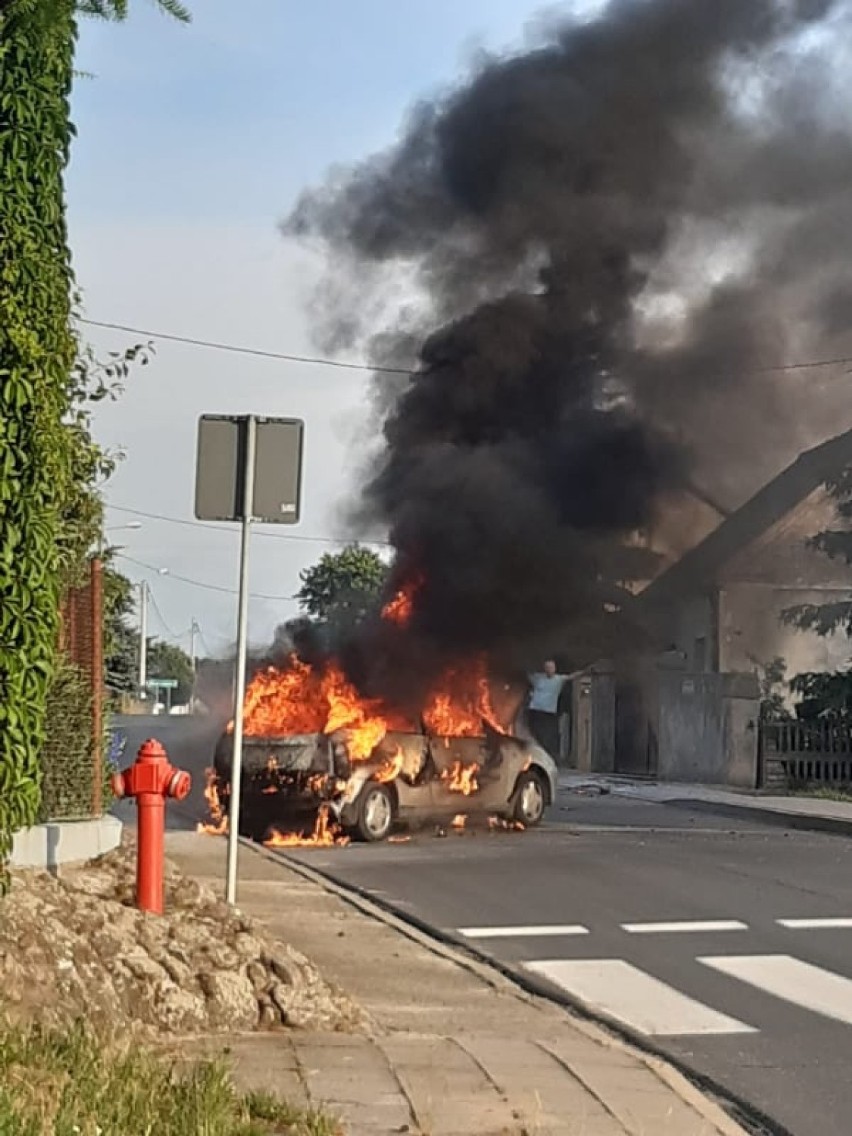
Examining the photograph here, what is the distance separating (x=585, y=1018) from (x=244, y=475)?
132 inches

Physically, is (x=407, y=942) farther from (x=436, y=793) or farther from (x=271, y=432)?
(x=436, y=793)

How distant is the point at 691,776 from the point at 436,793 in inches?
502

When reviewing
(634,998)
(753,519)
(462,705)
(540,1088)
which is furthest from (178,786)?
(753,519)

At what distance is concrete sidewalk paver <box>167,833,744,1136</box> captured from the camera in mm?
5184

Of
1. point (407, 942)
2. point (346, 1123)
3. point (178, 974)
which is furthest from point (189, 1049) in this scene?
point (407, 942)

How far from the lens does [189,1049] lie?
584 centimetres

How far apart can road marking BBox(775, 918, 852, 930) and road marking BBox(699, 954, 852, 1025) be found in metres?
1.13

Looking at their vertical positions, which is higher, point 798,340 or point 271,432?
point 798,340

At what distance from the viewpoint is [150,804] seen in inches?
302

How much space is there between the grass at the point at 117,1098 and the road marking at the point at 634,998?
9.17 ft

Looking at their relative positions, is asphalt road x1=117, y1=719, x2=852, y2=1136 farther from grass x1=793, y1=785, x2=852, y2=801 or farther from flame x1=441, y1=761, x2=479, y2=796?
grass x1=793, y1=785, x2=852, y2=801

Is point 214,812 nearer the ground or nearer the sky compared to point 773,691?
nearer the ground

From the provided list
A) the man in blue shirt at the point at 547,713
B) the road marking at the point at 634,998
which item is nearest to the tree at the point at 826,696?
the man in blue shirt at the point at 547,713

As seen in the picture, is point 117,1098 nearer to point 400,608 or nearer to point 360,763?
point 360,763
